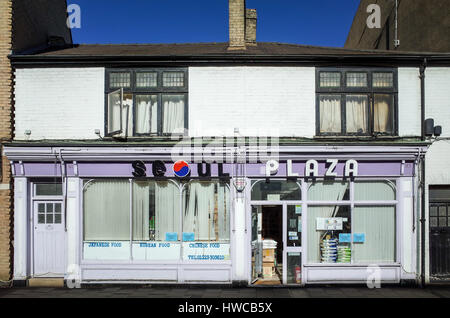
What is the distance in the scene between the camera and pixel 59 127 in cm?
959

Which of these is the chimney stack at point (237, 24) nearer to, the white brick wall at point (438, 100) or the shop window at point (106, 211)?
the shop window at point (106, 211)

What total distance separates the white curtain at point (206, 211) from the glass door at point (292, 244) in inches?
68.8

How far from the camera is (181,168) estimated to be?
9.26 m

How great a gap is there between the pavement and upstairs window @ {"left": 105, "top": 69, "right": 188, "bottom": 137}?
14.7 feet

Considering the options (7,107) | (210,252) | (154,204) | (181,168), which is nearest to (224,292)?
(210,252)

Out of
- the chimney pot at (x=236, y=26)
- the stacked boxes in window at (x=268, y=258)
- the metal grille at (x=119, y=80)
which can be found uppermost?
the chimney pot at (x=236, y=26)

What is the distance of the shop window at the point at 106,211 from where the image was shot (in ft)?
31.4

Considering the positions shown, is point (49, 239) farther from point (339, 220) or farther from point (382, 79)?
point (382, 79)

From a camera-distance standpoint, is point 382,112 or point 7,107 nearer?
point 7,107

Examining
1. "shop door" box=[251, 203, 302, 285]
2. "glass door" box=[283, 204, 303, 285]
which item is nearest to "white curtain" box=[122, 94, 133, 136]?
"shop door" box=[251, 203, 302, 285]

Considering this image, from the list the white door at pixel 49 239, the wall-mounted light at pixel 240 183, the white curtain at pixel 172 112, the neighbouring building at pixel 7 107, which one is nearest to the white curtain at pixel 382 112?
the wall-mounted light at pixel 240 183

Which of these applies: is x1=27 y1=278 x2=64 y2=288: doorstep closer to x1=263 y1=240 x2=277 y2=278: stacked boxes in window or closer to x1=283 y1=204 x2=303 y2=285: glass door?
x1=263 y1=240 x2=277 y2=278: stacked boxes in window

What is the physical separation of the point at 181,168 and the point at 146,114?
2042 mm
